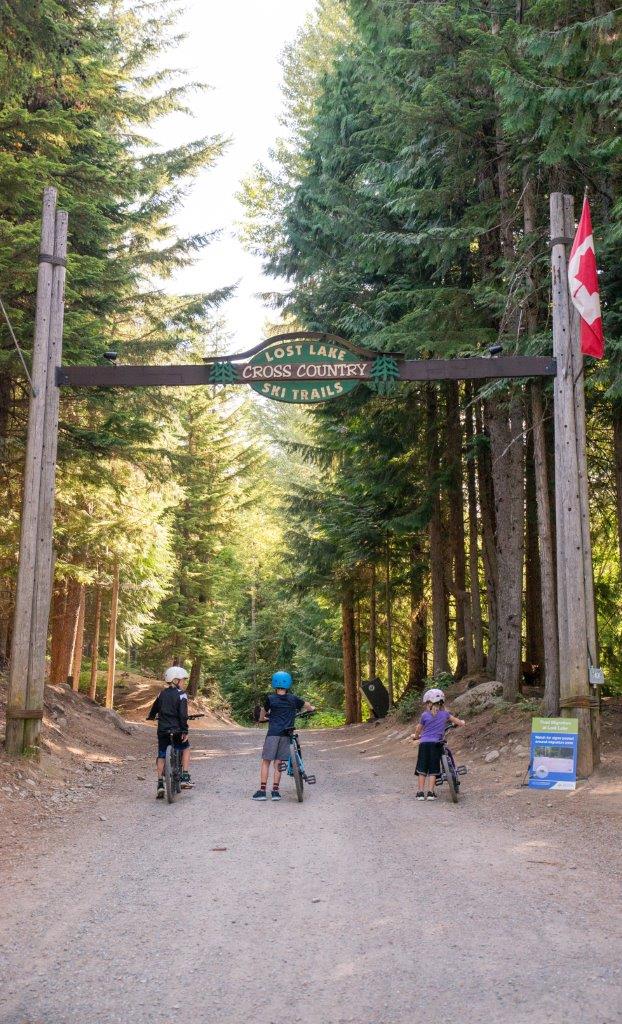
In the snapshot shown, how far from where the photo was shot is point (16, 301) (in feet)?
43.4

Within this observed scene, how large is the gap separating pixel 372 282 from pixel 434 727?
11632mm

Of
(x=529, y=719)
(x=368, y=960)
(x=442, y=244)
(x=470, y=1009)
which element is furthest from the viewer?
(x=442, y=244)

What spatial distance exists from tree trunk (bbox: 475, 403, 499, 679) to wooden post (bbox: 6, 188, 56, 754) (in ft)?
32.9

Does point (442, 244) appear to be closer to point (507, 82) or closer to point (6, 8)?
point (507, 82)

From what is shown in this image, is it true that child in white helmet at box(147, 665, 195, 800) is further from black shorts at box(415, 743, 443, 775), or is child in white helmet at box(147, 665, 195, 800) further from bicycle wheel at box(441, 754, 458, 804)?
bicycle wheel at box(441, 754, 458, 804)

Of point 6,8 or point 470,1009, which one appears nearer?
point 470,1009

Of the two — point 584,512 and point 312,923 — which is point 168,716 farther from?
point 584,512

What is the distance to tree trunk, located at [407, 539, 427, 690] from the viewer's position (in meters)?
23.9

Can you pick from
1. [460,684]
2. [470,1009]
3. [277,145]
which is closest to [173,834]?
[470,1009]

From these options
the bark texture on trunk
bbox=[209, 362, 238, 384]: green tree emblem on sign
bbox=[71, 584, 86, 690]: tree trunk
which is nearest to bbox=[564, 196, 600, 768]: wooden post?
bbox=[209, 362, 238, 384]: green tree emblem on sign

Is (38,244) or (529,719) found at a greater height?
(38,244)

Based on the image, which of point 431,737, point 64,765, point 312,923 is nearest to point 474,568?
point 431,737

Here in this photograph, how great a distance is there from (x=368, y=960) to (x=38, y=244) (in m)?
10.8

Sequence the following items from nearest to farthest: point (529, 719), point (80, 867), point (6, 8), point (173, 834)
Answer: point (80, 867), point (173, 834), point (6, 8), point (529, 719)
